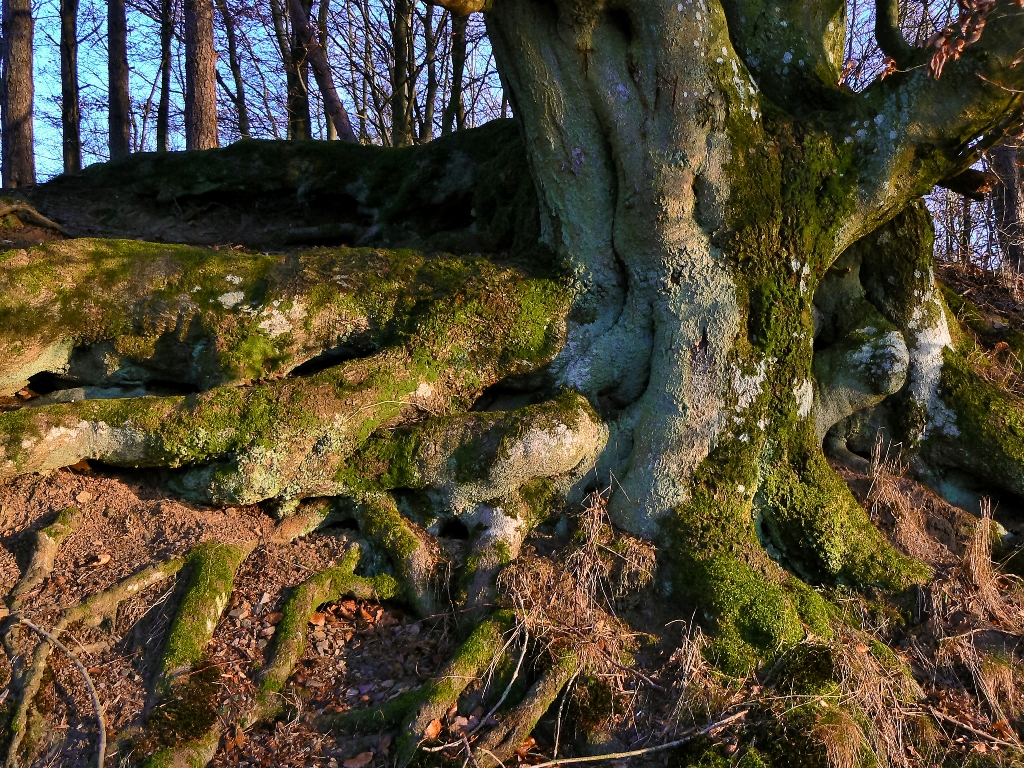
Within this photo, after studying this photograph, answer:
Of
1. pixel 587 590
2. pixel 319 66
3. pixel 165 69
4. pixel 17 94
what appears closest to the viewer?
pixel 587 590

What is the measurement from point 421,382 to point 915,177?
11.8 feet

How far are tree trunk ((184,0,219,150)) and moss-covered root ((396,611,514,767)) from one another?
8709 mm

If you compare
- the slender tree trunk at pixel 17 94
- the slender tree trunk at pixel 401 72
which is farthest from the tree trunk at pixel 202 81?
the slender tree trunk at pixel 401 72

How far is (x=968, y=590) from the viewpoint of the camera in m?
4.74

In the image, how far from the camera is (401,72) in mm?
14109

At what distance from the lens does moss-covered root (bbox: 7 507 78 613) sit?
12.4ft

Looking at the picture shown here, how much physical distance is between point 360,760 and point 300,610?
0.90 metres

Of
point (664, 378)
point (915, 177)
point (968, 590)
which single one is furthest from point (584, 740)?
point (915, 177)

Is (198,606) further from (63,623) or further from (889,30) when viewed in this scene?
(889,30)

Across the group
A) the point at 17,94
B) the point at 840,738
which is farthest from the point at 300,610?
the point at 17,94

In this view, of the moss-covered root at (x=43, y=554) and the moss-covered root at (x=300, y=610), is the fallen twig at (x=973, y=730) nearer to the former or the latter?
the moss-covered root at (x=300, y=610)

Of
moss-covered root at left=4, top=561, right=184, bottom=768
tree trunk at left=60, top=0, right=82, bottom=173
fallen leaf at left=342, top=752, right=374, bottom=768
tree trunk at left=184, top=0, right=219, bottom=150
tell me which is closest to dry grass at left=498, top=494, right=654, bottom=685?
fallen leaf at left=342, top=752, right=374, bottom=768

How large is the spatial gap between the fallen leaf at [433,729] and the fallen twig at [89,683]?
4.56 ft

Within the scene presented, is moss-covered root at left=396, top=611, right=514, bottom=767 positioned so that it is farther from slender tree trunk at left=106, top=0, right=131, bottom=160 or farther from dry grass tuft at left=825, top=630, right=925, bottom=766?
slender tree trunk at left=106, top=0, right=131, bottom=160
